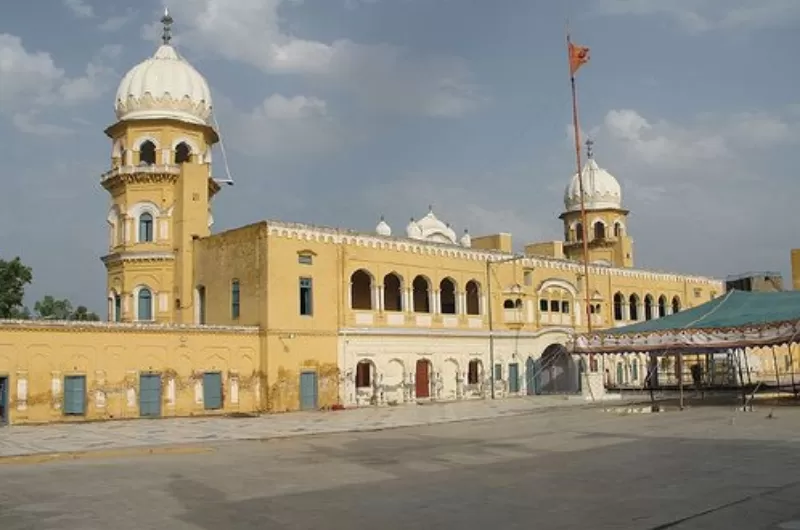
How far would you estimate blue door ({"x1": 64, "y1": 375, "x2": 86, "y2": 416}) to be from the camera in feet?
92.4

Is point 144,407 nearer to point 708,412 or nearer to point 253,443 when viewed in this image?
point 253,443

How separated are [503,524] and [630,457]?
6.95 metres

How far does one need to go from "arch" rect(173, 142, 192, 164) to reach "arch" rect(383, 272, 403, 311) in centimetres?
1068

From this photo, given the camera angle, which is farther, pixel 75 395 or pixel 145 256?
pixel 145 256

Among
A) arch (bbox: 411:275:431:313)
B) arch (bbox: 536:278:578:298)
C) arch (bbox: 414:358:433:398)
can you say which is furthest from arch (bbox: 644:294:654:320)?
arch (bbox: 414:358:433:398)

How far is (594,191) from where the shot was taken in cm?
5703

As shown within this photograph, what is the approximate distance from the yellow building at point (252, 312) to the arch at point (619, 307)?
13.5 feet

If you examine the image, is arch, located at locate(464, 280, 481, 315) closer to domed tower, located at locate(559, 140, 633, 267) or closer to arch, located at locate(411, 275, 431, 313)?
arch, located at locate(411, 275, 431, 313)

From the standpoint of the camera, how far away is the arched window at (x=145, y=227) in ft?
123

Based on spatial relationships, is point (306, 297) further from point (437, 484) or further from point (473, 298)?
point (437, 484)

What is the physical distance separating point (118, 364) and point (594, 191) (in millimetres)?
36935

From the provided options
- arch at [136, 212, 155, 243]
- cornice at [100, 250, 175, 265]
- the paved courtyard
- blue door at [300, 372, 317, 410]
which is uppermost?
arch at [136, 212, 155, 243]

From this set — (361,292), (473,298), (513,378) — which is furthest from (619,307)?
(361,292)

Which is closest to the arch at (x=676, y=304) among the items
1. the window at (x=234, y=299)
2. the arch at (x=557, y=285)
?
the arch at (x=557, y=285)
